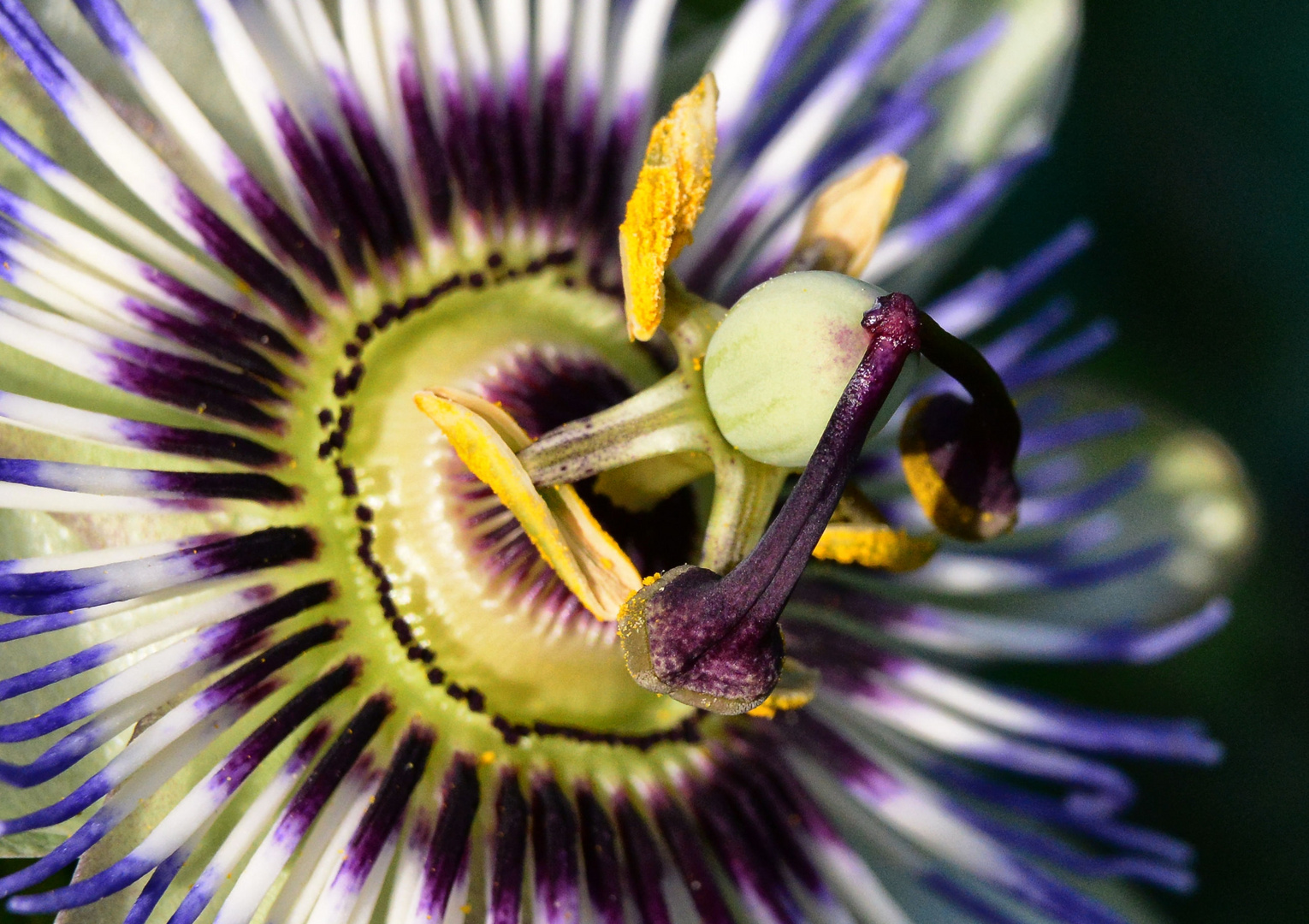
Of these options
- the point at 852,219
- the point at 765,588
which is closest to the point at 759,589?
the point at 765,588

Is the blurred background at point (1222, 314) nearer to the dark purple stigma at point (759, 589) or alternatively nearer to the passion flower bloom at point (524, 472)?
the passion flower bloom at point (524, 472)

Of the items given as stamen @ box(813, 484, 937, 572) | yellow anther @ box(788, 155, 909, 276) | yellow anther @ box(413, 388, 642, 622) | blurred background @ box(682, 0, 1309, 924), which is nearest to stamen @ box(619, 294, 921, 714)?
yellow anther @ box(413, 388, 642, 622)

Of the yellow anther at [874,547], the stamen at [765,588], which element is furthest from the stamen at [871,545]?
the stamen at [765,588]

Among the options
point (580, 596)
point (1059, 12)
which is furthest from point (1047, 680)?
point (580, 596)

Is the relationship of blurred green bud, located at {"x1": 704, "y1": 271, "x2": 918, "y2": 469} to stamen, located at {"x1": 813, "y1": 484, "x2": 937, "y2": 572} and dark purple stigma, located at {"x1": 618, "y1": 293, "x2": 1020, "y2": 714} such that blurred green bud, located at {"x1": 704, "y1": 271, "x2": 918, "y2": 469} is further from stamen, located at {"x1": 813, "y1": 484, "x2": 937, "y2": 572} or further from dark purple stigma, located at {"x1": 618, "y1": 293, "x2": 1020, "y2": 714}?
stamen, located at {"x1": 813, "y1": 484, "x2": 937, "y2": 572}

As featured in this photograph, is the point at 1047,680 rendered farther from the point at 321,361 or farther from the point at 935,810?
the point at 321,361

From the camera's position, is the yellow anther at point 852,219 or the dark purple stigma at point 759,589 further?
the yellow anther at point 852,219

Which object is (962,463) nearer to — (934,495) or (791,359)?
(934,495)
